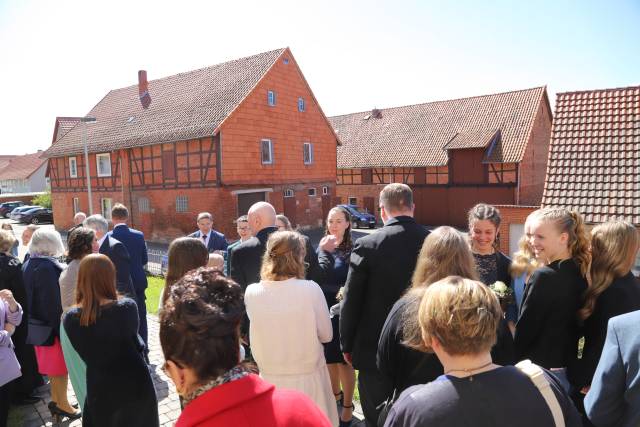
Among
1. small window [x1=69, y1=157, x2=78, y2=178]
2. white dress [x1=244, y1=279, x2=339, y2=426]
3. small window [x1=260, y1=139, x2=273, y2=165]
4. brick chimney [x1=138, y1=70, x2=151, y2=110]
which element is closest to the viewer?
white dress [x1=244, y1=279, x2=339, y2=426]

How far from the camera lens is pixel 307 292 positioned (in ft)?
10.7

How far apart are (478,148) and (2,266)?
27.2m

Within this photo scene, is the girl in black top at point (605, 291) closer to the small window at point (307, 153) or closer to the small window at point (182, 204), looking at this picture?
the small window at point (182, 204)

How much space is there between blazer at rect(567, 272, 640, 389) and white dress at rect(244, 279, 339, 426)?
5.80ft

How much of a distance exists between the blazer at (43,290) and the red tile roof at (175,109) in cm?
1695

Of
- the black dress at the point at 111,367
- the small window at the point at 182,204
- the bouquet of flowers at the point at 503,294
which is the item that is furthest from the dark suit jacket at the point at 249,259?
the small window at the point at 182,204

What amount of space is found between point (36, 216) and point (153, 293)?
31257 millimetres

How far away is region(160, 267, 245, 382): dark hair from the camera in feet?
5.09

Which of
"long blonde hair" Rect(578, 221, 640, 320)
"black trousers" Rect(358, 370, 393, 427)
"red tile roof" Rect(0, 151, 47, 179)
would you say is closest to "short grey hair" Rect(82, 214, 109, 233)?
"black trousers" Rect(358, 370, 393, 427)

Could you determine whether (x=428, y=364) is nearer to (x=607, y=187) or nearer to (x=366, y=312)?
(x=366, y=312)

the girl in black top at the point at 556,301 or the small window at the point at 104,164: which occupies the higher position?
the small window at the point at 104,164

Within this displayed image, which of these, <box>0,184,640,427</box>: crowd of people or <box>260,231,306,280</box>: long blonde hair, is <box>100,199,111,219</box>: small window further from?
<box>260,231,306,280</box>: long blonde hair

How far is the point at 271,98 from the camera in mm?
24047

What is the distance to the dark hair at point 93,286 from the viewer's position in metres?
3.28
